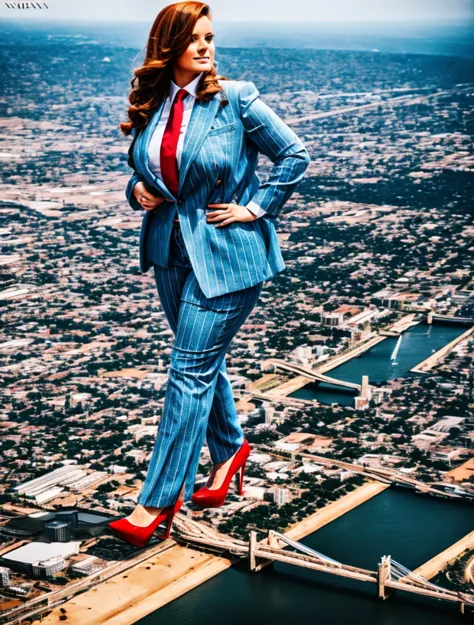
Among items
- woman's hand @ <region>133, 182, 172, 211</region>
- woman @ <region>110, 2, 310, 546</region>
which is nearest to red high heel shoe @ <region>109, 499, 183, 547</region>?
woman @ <region>110, 2, 310, 546</region>

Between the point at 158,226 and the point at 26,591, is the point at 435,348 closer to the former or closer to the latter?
the point at 26,591

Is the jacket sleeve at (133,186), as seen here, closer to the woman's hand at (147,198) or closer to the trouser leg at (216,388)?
the woman's hand at (147,198)

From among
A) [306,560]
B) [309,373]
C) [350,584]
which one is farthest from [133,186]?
[309,373]

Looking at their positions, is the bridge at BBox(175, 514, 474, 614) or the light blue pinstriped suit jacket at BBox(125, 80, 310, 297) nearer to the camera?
the light blue pinstriped suit jacket at BBox(125, 80, 310, 297)

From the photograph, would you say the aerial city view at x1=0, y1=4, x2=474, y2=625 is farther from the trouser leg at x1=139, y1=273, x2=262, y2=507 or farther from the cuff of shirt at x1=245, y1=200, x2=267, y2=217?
the cuff of shirt at x1=245, y1=200, x2=267, y2=217

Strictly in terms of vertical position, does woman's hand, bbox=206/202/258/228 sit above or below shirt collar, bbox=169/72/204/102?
below

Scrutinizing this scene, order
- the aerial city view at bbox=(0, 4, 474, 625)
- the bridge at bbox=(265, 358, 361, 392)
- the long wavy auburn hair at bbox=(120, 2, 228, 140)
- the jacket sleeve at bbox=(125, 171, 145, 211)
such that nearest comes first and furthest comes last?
1. the long wavy auburn hair at bbox=(120, 2, 228, 140)
2. the jacket sleeve at bbox=(125, 171, 145, 211)
3. the aerial city view at bbox=(0, 4, 474, 625)
4. the bridge at bbox=(265, 358, 361, 392)

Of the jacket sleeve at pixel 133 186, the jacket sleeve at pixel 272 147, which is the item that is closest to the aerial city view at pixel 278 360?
the jacket sleeve at pixel 133 186
